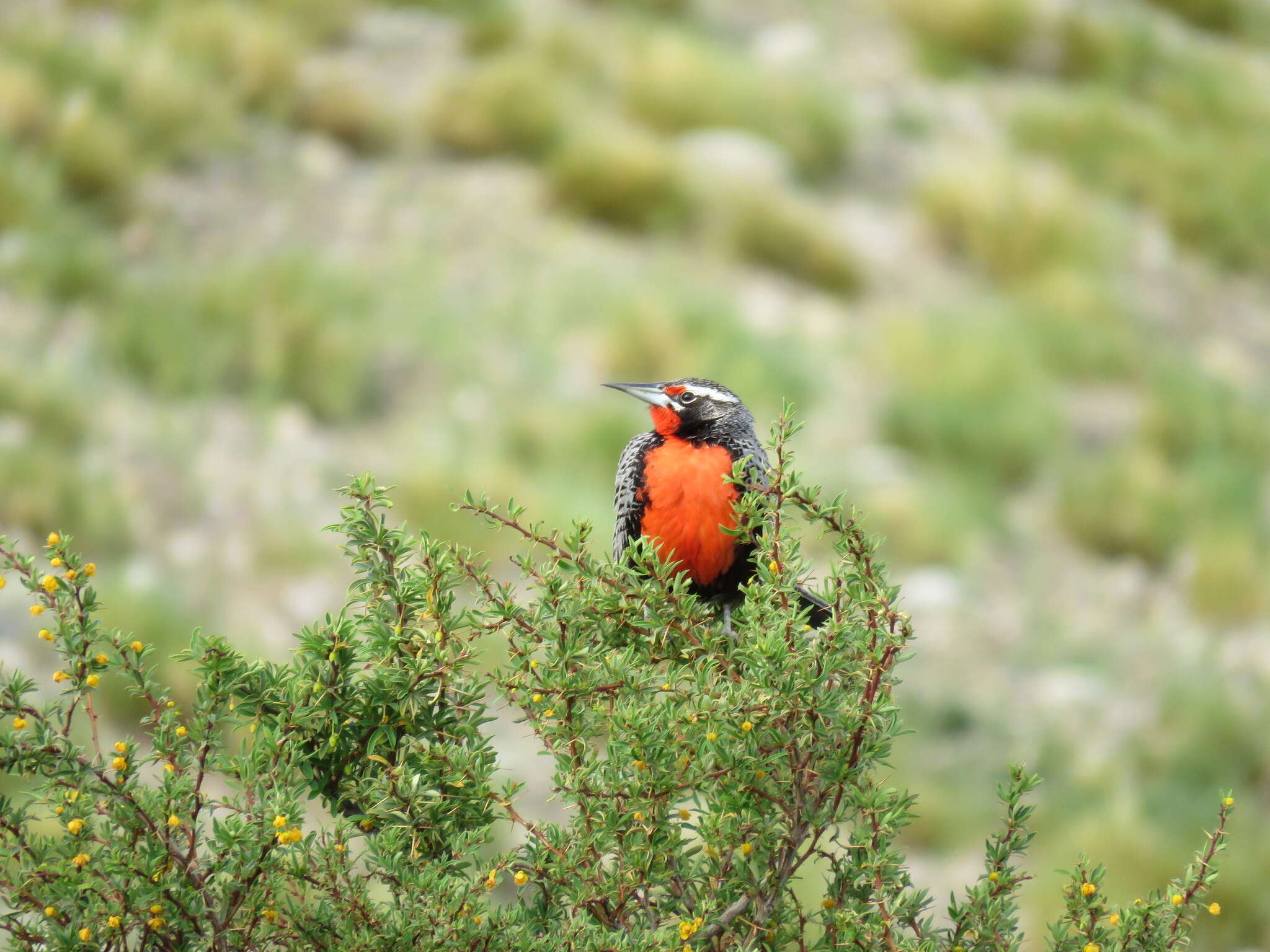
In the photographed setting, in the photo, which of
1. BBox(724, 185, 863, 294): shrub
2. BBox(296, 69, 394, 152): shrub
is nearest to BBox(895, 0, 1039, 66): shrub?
BBox(724, 185, 863, 294): shrub

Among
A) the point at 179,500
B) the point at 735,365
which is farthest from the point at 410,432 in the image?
the point at 735,365

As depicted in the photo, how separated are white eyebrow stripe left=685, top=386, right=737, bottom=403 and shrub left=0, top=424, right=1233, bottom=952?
1275 millimetres

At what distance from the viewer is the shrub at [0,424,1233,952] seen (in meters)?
2.10

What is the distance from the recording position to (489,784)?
2354 millimetres

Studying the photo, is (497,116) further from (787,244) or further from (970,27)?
(970,27)

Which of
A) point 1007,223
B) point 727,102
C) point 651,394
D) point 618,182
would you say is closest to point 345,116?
point 618,182

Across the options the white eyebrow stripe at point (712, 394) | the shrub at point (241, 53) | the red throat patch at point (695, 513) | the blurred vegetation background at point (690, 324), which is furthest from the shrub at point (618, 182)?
the red throat patch at point (695, 513)

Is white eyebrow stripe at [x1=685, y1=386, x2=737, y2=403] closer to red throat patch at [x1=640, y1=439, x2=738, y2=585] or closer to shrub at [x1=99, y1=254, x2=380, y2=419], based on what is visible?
red throat patch at [x1=640, y1=439, x2=738, y2=585]

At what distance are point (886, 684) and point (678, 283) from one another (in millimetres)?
6946

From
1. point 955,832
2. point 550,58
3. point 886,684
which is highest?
point 550,58

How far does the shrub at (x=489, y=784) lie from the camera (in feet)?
6.88

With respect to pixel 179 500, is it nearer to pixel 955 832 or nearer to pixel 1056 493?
pixel 955 832

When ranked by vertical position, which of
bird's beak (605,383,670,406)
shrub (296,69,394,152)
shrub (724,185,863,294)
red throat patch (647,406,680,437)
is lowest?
red throat patch (647,406,680,437)

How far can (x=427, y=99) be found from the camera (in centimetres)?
1006
